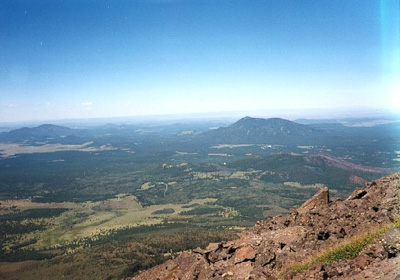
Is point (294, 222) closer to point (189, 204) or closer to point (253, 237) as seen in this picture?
point (253, 237)

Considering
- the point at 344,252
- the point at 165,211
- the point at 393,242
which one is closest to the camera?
the point at 393,242

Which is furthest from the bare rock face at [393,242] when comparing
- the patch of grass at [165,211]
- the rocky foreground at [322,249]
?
the patch of grass at [165,211]

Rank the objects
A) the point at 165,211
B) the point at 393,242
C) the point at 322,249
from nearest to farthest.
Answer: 1. the point at 393,242
2. the point at 322,249
3. the point at 165,211

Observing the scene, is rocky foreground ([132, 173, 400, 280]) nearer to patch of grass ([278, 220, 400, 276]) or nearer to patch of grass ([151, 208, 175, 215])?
patch of grass ([278, 220, 400, 276])

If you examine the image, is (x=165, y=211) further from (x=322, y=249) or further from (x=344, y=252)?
(x=344, y=252)

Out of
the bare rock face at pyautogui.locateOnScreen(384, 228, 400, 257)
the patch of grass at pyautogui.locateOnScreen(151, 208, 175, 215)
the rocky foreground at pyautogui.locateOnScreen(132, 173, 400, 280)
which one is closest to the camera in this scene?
the bare rock face at pyautogui.locateOnScreen(384, 228, 400, 257)

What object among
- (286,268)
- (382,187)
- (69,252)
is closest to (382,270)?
(286,268)

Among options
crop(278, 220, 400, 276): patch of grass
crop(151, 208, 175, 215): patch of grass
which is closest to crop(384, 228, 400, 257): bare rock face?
crop(278, 220, 400, 276): patch of grass

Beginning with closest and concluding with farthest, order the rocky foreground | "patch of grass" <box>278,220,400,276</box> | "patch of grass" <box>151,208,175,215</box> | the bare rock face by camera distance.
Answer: the bare rock face < the rocky foreground < "patch of grass" <box>278,220,400,276</box> < "patch of grass" <box>151,208,175,215</box>

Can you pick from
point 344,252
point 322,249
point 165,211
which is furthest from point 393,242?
point 165,211
